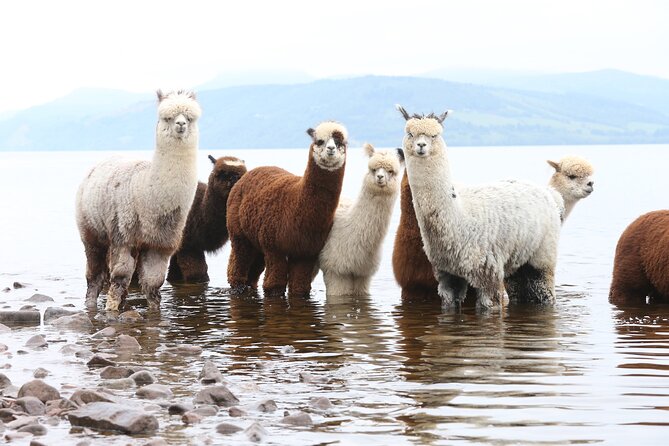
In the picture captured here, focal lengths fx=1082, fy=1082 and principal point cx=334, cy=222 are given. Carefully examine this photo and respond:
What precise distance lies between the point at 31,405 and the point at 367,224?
5.95 metres

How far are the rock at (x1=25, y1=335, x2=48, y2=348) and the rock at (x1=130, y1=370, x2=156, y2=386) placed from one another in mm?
1934

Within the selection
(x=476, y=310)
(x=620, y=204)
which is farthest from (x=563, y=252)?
(x=620, y=204)

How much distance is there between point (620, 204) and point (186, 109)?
31.8 m

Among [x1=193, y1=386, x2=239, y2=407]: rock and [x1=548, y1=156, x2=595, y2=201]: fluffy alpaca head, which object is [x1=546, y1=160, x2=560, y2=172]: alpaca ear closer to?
[x1=548, y1=156, x2=595, y2=201]: fluffy alpaca head

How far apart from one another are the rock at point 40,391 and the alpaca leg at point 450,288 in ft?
15.8

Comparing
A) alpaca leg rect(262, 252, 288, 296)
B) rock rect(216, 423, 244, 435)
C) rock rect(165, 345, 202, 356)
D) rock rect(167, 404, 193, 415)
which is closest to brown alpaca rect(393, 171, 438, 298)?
alpaca leg rect(262, 252, 288, 296)

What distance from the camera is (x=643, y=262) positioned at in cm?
1118

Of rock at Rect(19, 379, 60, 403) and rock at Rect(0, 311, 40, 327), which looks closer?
rock at Rect(19, 379, 60, 403)

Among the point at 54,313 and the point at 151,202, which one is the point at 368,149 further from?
the point at 54,313

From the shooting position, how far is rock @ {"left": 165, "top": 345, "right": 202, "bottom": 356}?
877 cm

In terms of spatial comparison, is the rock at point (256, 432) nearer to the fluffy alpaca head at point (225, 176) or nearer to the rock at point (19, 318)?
the rock at point (19, 318)

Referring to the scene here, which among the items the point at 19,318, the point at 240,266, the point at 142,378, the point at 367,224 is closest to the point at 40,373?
the point at 142,378

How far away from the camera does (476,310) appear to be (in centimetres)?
1065

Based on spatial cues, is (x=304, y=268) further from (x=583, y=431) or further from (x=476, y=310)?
(x=583, y=431)
